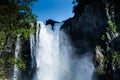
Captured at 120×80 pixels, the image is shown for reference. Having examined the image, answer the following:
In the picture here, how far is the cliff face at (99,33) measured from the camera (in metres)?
43.8

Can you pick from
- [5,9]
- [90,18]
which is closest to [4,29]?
[5,9]

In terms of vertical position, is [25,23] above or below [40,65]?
above

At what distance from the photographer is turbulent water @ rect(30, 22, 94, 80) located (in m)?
52.6

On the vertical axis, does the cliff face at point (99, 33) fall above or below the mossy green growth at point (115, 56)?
above

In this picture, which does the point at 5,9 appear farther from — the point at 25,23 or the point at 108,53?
the point at 108,53

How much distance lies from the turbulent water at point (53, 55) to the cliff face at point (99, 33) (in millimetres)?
2354

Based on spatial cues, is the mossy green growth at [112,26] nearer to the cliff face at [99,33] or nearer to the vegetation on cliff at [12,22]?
the cliff face at [99,33]

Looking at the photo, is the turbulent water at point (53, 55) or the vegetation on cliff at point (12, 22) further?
the turbulent water at point (53, 55)

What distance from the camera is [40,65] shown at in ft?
176

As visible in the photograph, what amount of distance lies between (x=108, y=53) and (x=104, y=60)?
115 cm

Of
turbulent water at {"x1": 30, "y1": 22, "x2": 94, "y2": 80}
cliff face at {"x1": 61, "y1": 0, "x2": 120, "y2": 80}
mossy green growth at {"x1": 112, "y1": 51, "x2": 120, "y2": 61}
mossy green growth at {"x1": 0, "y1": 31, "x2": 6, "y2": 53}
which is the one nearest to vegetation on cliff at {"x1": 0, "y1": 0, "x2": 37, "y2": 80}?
mossy green growth at {"x1": 0, "y1": 31, "x2": 6, "y2": 53}

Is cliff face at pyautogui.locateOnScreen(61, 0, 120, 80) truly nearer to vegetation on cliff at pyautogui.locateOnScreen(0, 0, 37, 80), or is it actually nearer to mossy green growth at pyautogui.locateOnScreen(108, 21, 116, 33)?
mossy green growth at pyautogui.locateOnScreen(108, 21, 116, 33)

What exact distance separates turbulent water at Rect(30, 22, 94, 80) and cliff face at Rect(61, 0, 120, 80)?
7.72ft

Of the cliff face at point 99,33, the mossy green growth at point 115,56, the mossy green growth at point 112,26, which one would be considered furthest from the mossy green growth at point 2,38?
the mossy green growth at point 112,26
